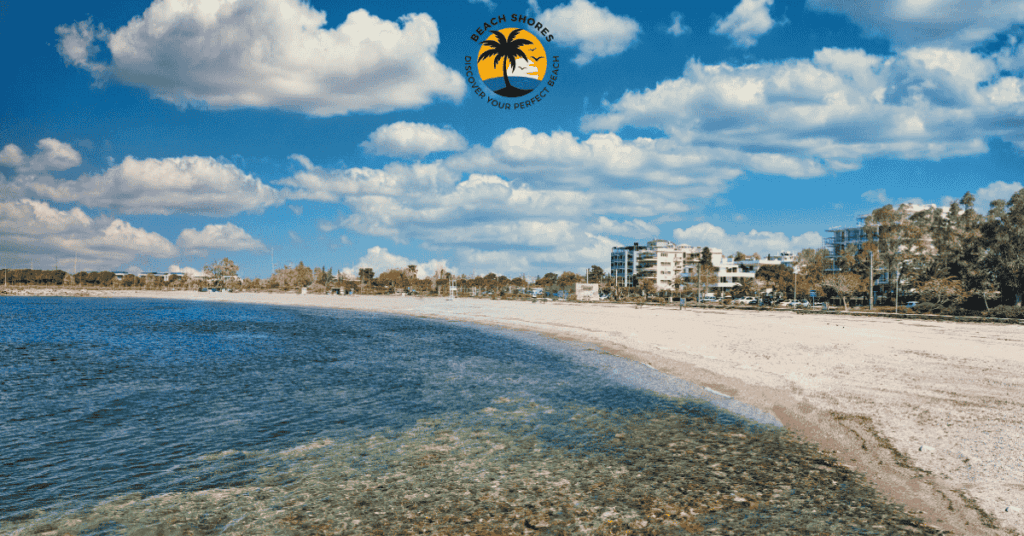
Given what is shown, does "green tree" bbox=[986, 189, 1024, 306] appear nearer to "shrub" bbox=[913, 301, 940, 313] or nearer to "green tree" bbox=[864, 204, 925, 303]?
"shrub" bbox=[913, 301, 940, 313]

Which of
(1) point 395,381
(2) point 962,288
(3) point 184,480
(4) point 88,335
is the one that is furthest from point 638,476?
(2) point 962,288

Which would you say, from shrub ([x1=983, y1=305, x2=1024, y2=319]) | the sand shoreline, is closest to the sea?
the sand shoreline

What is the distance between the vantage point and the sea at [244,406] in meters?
12.8

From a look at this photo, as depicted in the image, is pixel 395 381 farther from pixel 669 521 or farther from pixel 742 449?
pixel 669 521

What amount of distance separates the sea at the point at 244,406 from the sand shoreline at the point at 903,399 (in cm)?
230

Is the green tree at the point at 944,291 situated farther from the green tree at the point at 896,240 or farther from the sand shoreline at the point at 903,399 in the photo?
the sand shoreline at the point at 903,399

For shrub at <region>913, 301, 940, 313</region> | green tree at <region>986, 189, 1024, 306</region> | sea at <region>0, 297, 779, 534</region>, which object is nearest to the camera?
sea at <region>0, 297, 779, 534</region>

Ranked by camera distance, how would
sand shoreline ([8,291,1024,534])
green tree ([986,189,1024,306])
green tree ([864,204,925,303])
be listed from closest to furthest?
sand shoreline ([8,291,1024,534]), green tree ([986,189,1024,306]), green tree ([864,204,925,303])

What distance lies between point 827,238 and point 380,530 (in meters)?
206

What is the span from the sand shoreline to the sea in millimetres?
2302

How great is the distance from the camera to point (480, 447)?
1518 cm

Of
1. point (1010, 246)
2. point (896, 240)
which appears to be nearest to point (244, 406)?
point (1010, 246)

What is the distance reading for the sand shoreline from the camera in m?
10.9

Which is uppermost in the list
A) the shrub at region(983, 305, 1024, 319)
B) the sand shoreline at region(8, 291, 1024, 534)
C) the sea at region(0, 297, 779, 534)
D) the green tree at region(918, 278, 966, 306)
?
the green tree at region(918, 278, 966, 306)
